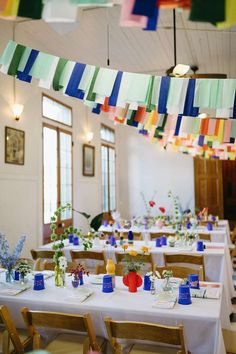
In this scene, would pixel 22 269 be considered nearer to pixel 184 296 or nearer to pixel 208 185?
pixel 184 296

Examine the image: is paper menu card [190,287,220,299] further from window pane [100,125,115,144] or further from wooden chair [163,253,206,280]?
window pane [100,125,115,144]

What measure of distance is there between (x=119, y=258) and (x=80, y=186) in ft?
12.0

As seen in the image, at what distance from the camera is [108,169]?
9.98 meters

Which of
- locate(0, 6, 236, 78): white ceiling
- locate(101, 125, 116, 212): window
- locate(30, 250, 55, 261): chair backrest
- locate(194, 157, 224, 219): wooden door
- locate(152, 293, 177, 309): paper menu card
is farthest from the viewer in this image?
locate(194, 157, 224, 219): wooden door

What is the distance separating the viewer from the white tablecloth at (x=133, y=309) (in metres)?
2.32

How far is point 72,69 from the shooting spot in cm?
333

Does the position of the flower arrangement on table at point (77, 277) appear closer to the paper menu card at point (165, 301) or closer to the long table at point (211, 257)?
the paper menu card at point (165, 301)

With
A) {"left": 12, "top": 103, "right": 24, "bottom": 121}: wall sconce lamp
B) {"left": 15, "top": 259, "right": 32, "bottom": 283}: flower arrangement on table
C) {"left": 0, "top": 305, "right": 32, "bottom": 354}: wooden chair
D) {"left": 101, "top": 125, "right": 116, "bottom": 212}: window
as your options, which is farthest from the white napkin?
{"left": 101, "top": 125, "right": 116, "bottom": 212}: window

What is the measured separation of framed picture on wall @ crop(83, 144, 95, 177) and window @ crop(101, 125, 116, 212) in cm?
102

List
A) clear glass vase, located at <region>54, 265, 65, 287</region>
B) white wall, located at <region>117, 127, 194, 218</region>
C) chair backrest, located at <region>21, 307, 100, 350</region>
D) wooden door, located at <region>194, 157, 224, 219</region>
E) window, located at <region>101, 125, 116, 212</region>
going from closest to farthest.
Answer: chair backrest, located at <region>21, 307, 100, 350</region>
clear glass vase, located at <region>54, 265, 65, 287</region>
window, located at <region>101, 125, 116, 212</region>
wooden door, located at <region>194, 157, 224, 219</region>
white wall, located at <region>117, 127, 194, 218</region>

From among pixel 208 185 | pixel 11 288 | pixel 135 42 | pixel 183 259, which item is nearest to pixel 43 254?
pixel 11 288

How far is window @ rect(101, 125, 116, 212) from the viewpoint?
31.4 ft

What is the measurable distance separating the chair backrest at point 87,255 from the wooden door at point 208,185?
6413 mm

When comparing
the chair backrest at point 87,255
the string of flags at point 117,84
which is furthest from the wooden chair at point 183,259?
the string of flags at point 117,84
